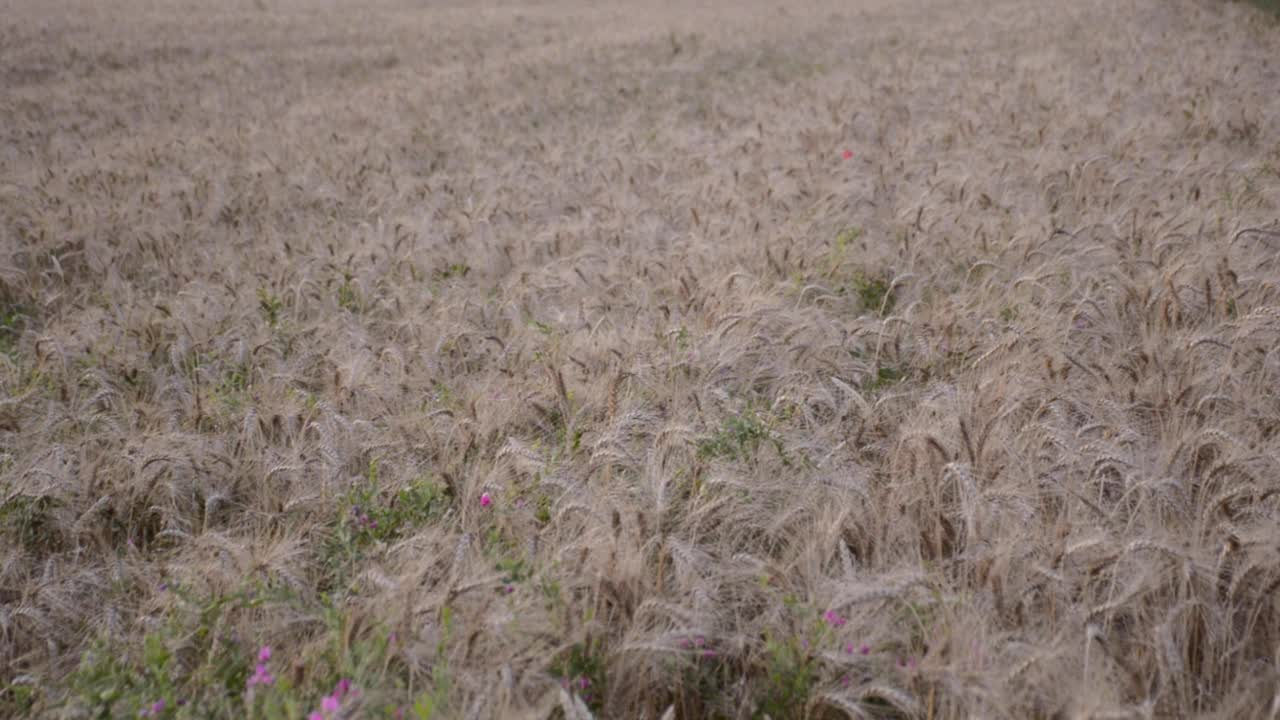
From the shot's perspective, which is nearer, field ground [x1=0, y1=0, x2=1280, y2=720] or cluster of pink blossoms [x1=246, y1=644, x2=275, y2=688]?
cluster of pink blossoms [x1=246, y1=644, x2=275, y2=688]

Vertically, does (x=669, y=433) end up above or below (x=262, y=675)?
above

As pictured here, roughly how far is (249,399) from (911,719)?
2686 mm

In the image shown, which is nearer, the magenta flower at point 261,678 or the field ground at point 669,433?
the magenta flower at point 261,678

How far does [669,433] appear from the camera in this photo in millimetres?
2379

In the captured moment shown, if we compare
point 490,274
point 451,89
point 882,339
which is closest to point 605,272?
point 490,274

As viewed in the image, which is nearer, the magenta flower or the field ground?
the magenta flower

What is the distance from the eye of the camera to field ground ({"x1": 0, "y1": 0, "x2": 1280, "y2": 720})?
1648 millimetres

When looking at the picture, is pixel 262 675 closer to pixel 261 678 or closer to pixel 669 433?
pixel 261 678

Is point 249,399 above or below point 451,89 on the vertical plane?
below

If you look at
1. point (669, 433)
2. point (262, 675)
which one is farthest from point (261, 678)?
point (669, 433)

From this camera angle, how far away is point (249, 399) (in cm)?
287

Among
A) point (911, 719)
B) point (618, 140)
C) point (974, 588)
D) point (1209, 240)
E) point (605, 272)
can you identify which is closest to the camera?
point (911, 719)

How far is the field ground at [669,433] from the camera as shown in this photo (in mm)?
1648

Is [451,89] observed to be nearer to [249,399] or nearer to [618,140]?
[618,140]
